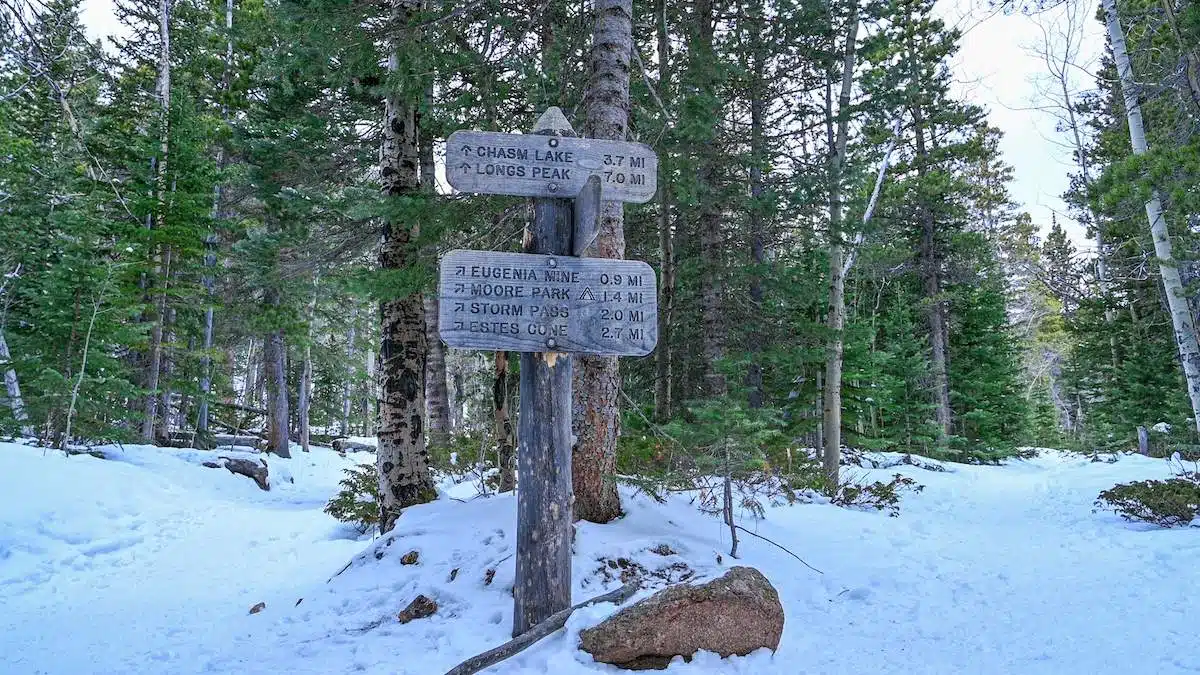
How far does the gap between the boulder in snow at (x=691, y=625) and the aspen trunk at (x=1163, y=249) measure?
10016 mm

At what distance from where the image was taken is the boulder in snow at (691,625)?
3699 millimetres

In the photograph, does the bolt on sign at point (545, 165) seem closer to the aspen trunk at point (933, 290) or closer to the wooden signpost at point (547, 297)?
the wooden signpost at point (547, 297)

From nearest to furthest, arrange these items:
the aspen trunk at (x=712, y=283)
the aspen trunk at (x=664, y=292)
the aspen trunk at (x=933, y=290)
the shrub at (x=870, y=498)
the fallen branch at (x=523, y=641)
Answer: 1. the fallen branch at (x=523, y=641)
2. the aspen trunk at (x=664, y=292)
3. the shrub at (x=870, y=498)
4. the aspen trunk at (x=712, y=283)
5. the aspen trunk at (x=933, y=290)

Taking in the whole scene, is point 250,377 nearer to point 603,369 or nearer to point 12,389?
point 12,389

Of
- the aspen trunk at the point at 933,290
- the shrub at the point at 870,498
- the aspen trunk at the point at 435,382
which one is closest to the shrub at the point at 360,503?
the aspen trunk at the point at 435,382

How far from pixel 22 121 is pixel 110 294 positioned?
37.7 ft

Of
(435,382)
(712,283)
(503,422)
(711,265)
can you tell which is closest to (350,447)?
(435,382)

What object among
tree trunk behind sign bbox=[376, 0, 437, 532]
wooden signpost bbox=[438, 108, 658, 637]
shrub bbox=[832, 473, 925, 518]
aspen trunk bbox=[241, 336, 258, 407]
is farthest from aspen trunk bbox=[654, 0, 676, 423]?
aspen trunk bbox=[241, 336, 258, 407]

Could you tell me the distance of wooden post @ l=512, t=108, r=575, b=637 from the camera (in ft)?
12.5

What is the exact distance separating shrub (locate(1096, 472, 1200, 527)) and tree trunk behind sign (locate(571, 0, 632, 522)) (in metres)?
7.03

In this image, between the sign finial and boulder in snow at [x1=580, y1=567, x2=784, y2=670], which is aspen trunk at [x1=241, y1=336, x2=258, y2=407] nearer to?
the sign finial

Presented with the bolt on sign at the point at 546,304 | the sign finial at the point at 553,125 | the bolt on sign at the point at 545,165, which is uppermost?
the sign finial at the point at 553,125

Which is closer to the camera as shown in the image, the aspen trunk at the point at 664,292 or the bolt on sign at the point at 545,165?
the bolt on sign at the point at 545,165

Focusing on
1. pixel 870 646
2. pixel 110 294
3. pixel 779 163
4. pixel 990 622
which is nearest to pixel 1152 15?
pixel 779 163
